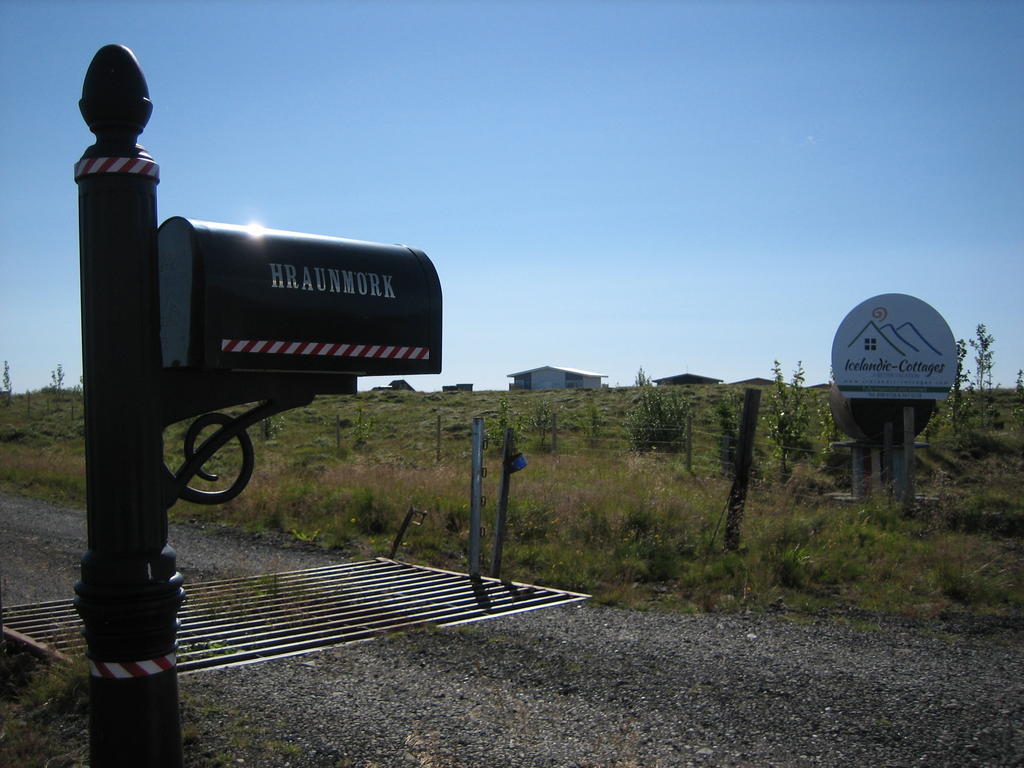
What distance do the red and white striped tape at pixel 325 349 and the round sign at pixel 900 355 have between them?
37.9 feet

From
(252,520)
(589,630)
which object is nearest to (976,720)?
(589,630)

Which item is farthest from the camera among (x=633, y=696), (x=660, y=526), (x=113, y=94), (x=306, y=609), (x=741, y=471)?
(x=660, y=526)

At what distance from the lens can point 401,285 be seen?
358 cm

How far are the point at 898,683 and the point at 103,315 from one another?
4.67 meters

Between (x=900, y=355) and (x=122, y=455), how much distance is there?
1310 centimetres

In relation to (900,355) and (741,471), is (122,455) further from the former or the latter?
(900,355)

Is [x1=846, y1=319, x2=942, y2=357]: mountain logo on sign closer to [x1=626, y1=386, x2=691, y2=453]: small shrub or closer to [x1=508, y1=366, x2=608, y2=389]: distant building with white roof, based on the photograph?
[x1=626, y1=386, x2=691, y2=453]: small shrub

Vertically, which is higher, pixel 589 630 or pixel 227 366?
pixel 227 366

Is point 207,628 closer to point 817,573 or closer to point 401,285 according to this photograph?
point 401,285

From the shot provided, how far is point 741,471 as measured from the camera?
9.50m

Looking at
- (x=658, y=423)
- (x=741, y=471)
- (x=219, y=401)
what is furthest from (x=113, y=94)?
(x=658, y=423)

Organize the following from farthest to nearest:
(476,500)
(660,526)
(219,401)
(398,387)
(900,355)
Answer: (398,387)
(900,355)
(660,526)
(476,500)
(219,401)

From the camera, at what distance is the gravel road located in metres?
4.29

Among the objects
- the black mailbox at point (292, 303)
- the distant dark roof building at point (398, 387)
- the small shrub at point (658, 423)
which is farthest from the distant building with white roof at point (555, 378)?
the black mailbox at point (292, 303)
